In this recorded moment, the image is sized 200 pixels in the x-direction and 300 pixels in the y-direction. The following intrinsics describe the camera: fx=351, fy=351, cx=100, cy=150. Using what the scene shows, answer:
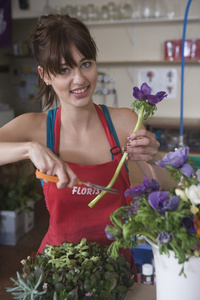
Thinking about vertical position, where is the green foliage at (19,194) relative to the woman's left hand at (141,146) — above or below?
below

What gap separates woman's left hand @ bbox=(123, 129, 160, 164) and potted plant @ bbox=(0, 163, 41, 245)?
6.79ft

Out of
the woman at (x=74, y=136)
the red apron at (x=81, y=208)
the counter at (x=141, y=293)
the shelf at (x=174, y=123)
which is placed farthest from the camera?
the shelf at (x=174, y=123)

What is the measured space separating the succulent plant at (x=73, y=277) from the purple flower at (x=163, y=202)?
0.20 metres

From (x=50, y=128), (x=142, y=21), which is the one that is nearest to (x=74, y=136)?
(x=50, y=128)

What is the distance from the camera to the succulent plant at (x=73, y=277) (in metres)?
0.73

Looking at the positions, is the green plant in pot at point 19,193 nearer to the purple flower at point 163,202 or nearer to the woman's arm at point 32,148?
the woman's arm at point 32,148

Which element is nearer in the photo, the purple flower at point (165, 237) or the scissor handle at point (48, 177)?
the purple flower at point (165, 237)

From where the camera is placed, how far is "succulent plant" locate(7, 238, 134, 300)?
73 centimetres

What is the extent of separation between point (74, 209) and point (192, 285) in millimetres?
623

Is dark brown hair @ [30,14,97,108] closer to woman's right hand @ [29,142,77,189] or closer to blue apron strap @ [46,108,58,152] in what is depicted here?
blue apron strap @ [46,108,58,152]

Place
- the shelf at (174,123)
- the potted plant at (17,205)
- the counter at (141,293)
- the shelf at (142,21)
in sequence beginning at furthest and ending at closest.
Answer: the shelf at (142,21)
the shelf at (174,123)
the potted plant at (17,205)
the counter at (141,293)

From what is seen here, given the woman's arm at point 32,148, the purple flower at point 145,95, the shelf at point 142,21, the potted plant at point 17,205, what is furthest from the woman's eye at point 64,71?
the shelf at point 142,21

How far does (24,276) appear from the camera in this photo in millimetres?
764

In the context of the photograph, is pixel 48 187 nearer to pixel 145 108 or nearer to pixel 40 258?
pixel 40 258
